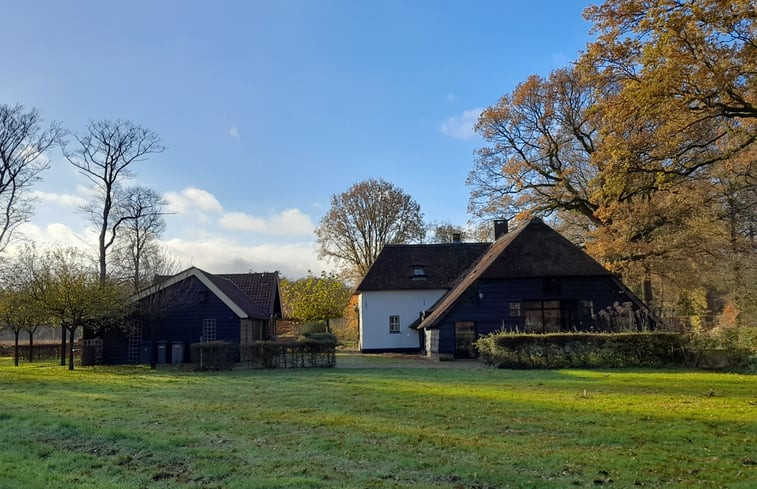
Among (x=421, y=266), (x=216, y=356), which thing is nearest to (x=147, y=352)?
(x=216, y=356)

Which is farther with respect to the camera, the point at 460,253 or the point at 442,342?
the point at 460,253

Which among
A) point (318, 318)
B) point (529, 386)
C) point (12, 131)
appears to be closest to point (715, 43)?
point (529, 386)

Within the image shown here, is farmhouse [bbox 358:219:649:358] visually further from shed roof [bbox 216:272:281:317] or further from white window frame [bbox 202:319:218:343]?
shed roof [bbox 216:272:281:317]

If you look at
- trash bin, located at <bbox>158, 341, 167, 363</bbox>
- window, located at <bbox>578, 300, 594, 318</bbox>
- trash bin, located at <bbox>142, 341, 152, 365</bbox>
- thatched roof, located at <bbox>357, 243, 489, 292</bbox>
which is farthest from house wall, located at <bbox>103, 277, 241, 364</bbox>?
window, located at <bbox>578, 300, 594, 318</bbox>

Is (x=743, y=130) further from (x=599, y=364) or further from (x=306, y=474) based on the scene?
(x=306, y=474)

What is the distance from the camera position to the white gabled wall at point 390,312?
34.7 metres

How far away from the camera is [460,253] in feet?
121

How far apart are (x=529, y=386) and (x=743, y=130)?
8872mm

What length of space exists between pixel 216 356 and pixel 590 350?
13943mm

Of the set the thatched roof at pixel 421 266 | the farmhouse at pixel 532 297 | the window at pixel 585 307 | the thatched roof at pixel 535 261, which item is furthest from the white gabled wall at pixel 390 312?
the window at pixel 585 307

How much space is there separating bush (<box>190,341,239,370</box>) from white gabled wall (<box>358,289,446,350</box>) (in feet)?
44.3

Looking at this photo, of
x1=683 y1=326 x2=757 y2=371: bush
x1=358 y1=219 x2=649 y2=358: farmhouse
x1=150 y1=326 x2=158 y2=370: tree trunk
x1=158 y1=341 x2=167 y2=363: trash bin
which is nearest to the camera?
x1=683 y1=326 x2=757 y2=371: bush

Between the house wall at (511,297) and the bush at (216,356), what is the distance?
9.86 m

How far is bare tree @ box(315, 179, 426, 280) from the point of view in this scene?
4734 centimetres
